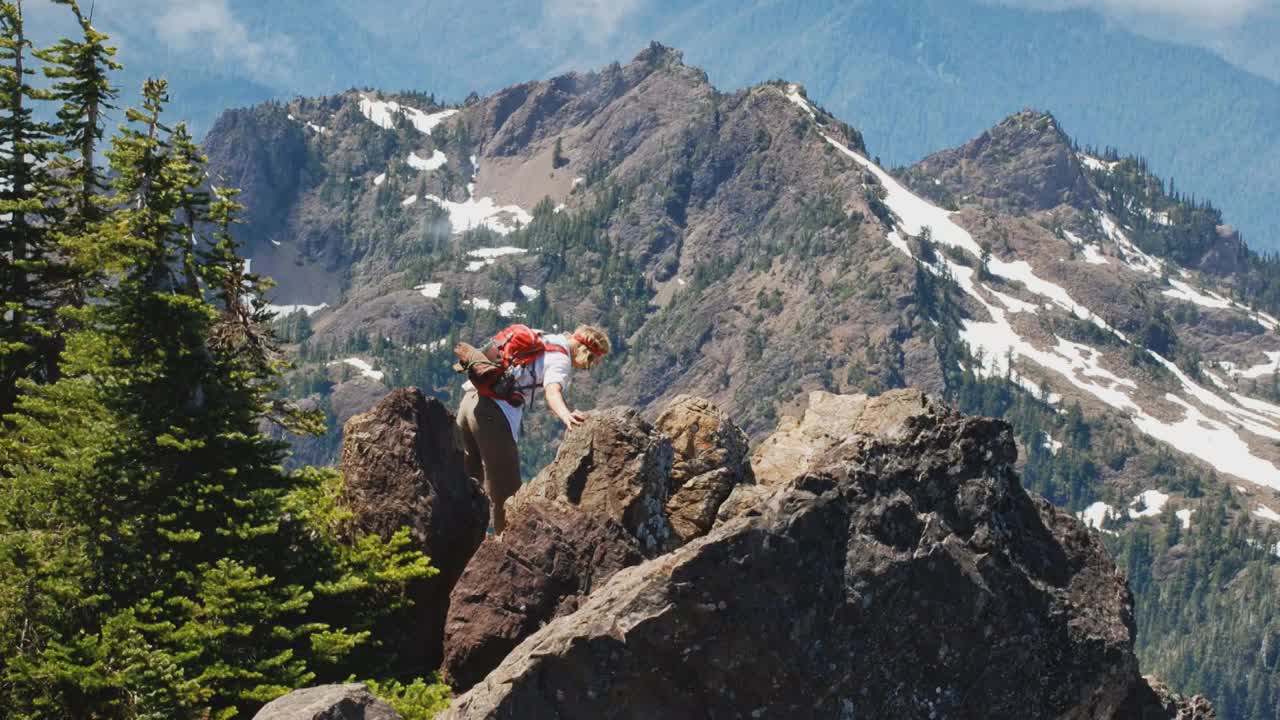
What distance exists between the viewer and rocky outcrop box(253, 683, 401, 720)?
12516 millimetres

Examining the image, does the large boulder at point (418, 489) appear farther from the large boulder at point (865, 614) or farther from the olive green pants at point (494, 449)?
the large boulder at point (865, 614)

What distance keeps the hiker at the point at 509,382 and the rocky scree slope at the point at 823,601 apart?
1137mm

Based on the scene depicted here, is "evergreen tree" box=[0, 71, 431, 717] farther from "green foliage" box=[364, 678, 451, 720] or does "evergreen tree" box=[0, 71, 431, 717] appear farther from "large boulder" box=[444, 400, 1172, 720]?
"large boulder" box=[444, 400, 1172, 720]

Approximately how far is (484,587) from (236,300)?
6.36 metres

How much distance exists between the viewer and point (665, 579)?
13062 mm

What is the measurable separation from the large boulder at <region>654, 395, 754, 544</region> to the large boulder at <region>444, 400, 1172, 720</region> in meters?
3.94

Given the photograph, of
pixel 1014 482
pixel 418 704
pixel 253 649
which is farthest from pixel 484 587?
pixel 1014 482

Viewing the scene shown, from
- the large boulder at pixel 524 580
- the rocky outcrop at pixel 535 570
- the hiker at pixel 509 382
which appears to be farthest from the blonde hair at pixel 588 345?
the large boulder at pixel 524 580

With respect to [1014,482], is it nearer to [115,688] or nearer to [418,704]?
[418,704]

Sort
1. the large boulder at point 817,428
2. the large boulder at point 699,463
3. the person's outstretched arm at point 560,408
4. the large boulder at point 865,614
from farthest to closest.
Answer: the large boulder at point 817,428
the large boulder at point 699,463
the person's outstretched arm at point 560,408
the large boulder at point 865,614

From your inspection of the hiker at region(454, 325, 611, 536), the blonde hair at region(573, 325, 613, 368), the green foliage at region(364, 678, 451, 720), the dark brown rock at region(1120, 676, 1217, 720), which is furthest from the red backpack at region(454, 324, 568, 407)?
the dark brown rock at region(1120, 676, 1217, 720)

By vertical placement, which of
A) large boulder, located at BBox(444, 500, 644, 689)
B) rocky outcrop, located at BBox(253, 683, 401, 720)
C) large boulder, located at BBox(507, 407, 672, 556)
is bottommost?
rocky outcrop, located at BBox(253, 683, 401, 720)

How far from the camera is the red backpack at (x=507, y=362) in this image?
1856 centimetres

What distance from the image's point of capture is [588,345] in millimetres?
18688
